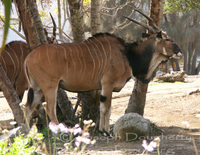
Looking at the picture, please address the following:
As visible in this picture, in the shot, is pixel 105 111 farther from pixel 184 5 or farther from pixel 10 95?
pixel 184 5

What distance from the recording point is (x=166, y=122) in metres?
4.60

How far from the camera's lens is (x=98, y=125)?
4.10m

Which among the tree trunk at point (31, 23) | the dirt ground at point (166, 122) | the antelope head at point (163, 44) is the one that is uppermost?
the tree trunk at point (31, 23)

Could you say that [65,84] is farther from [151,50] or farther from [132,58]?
[151,50]

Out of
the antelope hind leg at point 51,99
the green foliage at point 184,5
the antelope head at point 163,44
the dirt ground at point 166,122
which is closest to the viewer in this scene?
the dirt ground at point 166,122

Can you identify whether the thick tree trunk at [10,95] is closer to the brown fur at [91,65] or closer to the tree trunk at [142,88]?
the brown fur at [91,65]

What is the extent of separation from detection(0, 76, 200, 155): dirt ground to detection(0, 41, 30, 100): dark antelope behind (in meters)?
0.61

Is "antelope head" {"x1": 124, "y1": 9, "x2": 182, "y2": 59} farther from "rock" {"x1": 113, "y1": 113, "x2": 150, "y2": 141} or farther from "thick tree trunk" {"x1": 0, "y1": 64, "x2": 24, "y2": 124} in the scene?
"thick tree trunk" {"x1": 0, "y1": 64, "x2": 24, "y2": 124}

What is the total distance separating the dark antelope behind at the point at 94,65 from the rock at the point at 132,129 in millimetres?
677

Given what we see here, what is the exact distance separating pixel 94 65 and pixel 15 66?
1259 mm

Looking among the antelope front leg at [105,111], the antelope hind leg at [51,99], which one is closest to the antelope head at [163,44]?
the antelope front leg at [105,111]

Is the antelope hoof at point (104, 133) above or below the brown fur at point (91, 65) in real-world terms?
below

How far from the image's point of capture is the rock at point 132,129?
10.1 ft

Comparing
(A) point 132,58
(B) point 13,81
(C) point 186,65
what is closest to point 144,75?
(A) point 132,58
